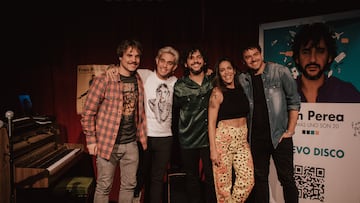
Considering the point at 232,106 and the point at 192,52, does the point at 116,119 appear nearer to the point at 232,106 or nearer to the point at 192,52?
the point at 192,52

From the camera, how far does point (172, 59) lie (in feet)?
8.61

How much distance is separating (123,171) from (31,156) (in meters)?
0.90

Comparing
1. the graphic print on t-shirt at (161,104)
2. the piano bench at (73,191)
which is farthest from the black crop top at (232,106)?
the piano bench at (73,191)

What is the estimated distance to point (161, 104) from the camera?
2645 mm

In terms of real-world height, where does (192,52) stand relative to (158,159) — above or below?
above

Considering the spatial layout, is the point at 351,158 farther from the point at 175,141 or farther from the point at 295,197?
the point at 175,141

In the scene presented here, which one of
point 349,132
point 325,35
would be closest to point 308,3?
point 325,35

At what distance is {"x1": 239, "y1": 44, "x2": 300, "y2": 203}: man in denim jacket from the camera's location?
263 centimetres

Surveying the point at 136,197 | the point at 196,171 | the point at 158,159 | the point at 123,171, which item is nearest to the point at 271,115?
the point at 196,171

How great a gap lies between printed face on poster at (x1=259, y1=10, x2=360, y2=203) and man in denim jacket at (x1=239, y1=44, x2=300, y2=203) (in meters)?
0.36

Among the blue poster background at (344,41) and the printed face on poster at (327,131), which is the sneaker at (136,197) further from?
the blue poster background at (344,41)

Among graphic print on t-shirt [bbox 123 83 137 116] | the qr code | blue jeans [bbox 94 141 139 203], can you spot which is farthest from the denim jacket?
blue jeans [bbox 94 141 139 203]

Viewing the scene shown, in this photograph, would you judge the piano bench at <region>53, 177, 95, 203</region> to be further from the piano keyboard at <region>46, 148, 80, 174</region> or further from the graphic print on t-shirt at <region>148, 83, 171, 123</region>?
the graphic print on t-shirt at <region>148, 83, 171, 123</region>

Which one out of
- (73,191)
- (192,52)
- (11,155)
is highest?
(192,52)
